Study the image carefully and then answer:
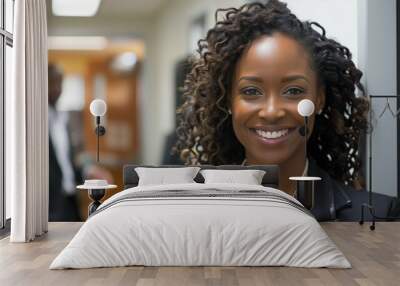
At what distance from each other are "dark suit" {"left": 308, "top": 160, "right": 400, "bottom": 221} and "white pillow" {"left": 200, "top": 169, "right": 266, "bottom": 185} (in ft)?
3.12

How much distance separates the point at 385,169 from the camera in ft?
24.8

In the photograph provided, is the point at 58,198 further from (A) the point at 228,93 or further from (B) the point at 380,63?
(B) the point at 380,63

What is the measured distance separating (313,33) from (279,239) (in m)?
3.46

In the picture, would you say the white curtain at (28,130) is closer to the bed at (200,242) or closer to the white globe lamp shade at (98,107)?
the white globe lamp shade at (98,107)

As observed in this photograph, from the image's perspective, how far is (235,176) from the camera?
22.0 ft

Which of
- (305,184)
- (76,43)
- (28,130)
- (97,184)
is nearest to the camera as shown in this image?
(28,130)

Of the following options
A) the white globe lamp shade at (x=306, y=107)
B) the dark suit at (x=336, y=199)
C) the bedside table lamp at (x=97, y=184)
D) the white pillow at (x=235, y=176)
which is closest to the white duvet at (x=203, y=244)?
the white pillow at (x=235, y=176)

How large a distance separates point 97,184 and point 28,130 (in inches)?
42.2

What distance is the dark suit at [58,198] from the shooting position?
7598 millimetres

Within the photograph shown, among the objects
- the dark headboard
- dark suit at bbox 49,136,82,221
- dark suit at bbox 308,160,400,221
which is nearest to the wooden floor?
the dark headboard

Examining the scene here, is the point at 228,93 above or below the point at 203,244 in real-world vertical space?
above

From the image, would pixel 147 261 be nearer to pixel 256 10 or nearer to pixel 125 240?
pixel 125 240

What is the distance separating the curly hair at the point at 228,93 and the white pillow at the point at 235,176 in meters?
0.72

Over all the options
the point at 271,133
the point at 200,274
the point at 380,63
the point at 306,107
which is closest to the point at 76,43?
the point at 271,133
